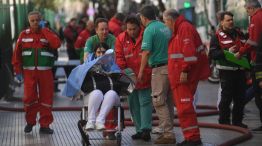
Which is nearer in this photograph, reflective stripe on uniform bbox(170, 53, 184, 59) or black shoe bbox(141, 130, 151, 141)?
reflective stripe on uniform bbox(170, 53, 184, 59)

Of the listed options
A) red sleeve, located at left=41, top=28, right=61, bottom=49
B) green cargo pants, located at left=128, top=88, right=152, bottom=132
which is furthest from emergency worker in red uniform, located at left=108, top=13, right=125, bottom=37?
green cargo pants, located at left=128, top=88, right=152, bottom=132

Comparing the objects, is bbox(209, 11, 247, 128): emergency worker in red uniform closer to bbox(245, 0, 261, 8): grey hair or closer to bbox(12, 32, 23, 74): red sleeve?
bbox(245, 0, 261, 8): grey hair

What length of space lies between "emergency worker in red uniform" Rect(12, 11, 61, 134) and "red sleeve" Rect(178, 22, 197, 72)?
3.09m

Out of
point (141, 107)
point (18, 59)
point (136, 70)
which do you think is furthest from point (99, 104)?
point (18, 59)

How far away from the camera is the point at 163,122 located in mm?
12211

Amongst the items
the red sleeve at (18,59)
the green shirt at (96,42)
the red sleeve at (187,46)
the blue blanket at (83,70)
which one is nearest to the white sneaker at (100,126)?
the blue blanket at (83,70)

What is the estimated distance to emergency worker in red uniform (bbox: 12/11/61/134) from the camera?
1383 centimetres

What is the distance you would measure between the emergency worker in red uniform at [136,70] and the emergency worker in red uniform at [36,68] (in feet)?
5.48

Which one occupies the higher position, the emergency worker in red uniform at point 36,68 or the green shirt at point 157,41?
the green shirt at point 157,41

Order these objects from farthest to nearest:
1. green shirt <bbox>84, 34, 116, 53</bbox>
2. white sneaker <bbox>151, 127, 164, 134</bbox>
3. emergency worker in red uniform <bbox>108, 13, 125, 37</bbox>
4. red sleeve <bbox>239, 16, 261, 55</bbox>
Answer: emergency worker in red uniform <bbox>108, 13, 125, 37</bbox>, green shirt <bbox>84, 34, 116, 53</bbox>, red sleeve <bbox>239, 16, 261, 55</bbox>, white sneaker <bbox>151, 127, 164, 134</bbox>

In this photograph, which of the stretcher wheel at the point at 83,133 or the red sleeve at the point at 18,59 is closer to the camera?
the stretcher wheel at the point at 83,133

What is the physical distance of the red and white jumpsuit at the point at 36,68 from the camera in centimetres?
1382

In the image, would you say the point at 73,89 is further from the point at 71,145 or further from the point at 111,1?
the point at 111,1

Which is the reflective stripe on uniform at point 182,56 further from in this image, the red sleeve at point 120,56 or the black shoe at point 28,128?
the black shoe at point 28,128
